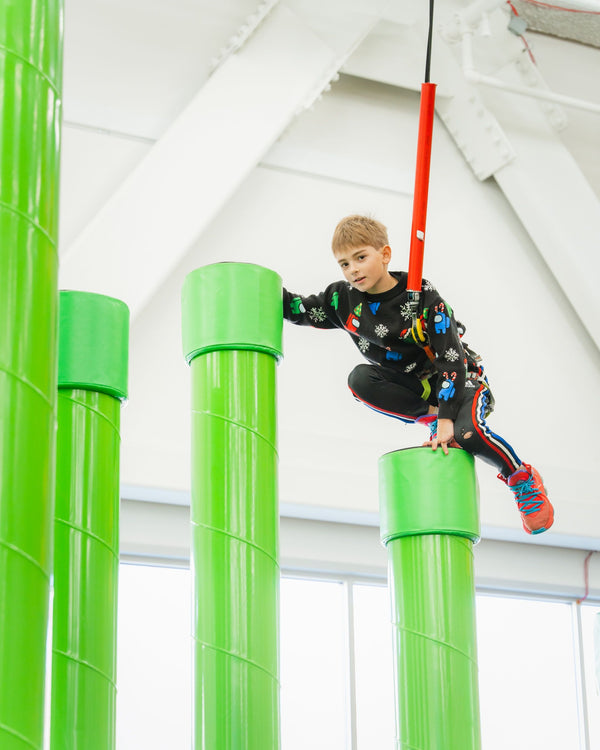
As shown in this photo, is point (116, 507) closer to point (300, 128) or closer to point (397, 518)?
point (397, 518)

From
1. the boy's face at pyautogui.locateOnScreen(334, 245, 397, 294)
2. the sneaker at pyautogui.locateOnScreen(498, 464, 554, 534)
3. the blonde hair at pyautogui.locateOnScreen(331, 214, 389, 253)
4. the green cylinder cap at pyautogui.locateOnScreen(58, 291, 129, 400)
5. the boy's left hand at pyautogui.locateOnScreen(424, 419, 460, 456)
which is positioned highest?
the blonde hair at pyautogui.locateOnScreen(331, 214, 389, 253)

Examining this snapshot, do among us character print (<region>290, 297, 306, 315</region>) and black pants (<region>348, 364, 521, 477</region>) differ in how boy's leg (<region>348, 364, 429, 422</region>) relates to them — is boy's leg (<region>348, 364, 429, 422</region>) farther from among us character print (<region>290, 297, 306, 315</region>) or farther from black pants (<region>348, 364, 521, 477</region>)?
among us character print (<region>290, 297, 306, 315</region>)

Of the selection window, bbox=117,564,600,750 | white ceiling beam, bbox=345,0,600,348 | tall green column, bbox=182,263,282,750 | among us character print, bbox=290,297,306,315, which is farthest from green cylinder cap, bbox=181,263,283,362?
white ceiling beam, bbox=345,0,600,348

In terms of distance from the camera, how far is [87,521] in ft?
4.98

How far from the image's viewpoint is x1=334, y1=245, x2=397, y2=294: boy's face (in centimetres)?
193

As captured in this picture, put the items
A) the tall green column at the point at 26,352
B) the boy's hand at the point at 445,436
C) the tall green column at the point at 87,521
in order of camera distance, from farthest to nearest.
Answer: the boy's hand at the point at 445,436, the tall green column at the point at 87,521, the tall green column at the point at 26,352

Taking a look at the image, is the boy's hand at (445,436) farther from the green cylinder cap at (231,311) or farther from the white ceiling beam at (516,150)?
the white ceiling beam at (516,150)

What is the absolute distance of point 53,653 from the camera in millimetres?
1463

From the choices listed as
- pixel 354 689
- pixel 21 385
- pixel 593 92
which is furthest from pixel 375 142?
pixel 21 385

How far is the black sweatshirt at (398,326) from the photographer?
75.4 inches

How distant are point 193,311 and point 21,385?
63 centimetres

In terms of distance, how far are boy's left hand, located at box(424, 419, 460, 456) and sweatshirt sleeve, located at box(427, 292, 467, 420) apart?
39mm

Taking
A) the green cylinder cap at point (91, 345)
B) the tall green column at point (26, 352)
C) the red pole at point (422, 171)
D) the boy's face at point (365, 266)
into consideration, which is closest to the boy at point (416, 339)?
the boy's face at point (365, 266)

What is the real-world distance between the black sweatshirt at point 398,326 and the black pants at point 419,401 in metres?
0.02
